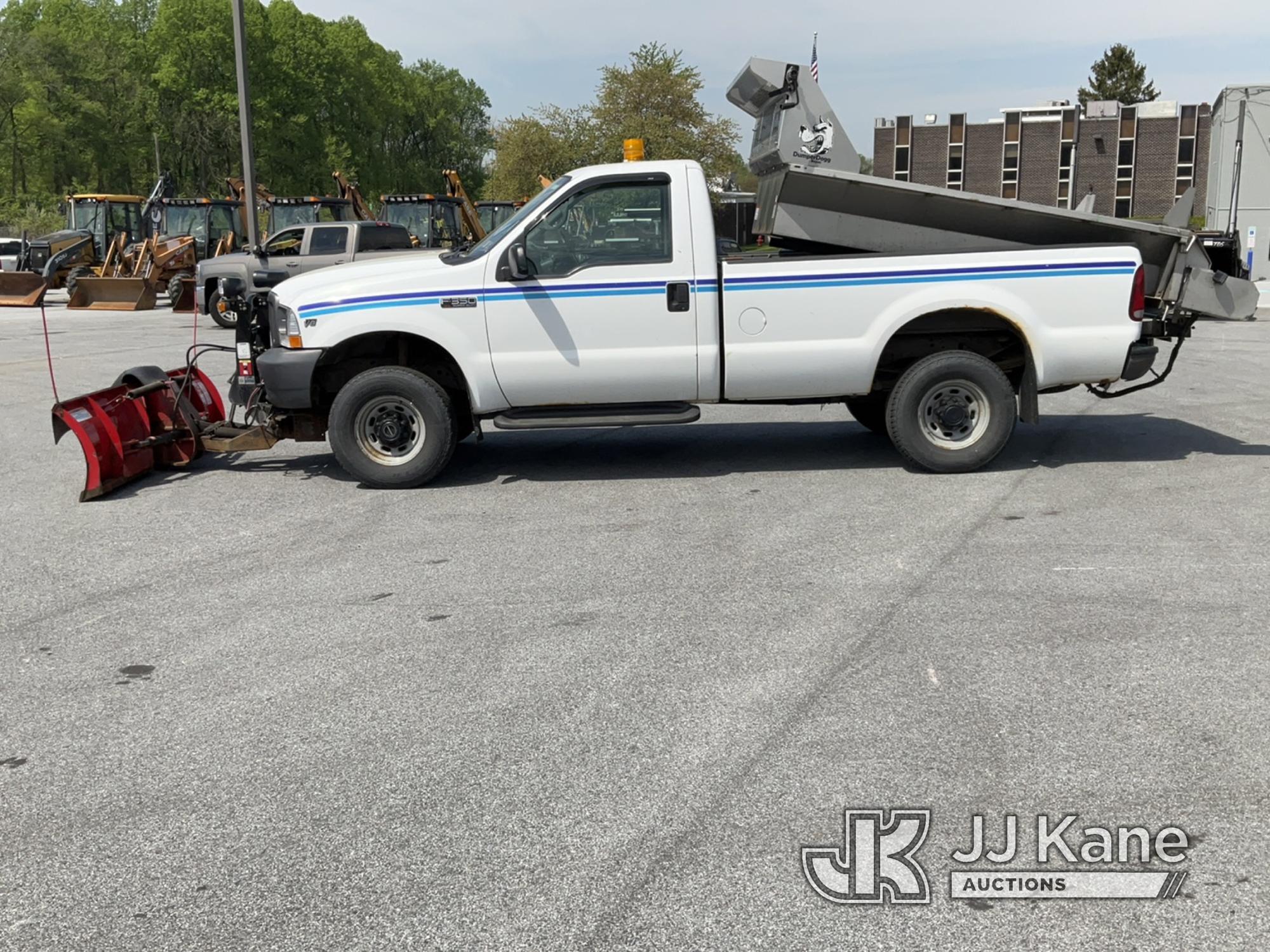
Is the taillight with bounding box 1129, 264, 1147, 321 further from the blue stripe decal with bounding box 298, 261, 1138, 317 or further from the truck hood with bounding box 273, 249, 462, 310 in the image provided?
the truck hood with bounding box 273, 249, 462, 310

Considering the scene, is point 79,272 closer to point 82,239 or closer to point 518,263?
point 82,239

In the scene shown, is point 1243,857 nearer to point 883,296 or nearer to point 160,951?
point 160,951

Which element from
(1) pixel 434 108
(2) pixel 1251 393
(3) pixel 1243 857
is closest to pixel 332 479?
(3) pixel 1243 857

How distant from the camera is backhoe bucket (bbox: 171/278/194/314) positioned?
28.6m

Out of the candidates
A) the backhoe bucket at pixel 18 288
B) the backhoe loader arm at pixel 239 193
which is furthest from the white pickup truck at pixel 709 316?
the backhoe bucket at pixel 18 288

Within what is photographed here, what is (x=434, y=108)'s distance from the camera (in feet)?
397

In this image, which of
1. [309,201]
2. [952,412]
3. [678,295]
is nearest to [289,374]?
[678,295]

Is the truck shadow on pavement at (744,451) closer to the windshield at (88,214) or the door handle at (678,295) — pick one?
the door handle at (678,295)

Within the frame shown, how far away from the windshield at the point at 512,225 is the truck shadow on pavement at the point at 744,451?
5.27 feet

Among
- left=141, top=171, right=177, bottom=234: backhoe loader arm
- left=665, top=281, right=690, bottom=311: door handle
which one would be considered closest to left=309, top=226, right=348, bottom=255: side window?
left=141, top=171, right=177, bottom=234: backhoe loader arm

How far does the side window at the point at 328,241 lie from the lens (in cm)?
2284

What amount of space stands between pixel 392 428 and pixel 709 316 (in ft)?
7.59

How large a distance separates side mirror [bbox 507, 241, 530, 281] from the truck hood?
195 mm

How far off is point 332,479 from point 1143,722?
6.30 metres
